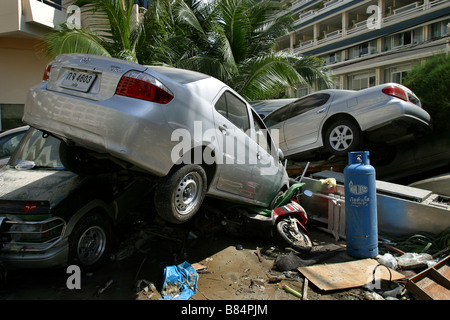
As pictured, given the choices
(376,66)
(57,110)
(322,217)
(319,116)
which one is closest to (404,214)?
(322,217)

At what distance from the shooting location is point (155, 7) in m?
9.67

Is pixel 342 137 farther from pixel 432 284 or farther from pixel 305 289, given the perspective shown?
pixel 305 289

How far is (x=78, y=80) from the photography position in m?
2.89

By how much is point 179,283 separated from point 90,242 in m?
1.09

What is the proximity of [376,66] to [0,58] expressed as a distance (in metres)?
26.0

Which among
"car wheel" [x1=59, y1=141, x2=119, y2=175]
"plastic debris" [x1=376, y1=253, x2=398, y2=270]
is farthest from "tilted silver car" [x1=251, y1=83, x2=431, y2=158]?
"car wheel" [x1=59, y1=141, x2=119, y2=175]

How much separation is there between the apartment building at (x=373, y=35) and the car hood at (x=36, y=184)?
20.0 meters

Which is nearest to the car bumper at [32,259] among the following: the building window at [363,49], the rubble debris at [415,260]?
the rubble debris at [415,260]

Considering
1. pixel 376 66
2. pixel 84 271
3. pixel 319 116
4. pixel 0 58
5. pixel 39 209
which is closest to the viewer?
pixel 39 209

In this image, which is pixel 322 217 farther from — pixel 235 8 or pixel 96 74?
pixel 235 8

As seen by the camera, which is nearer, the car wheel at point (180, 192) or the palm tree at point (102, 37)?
the car wheel at point (180, 192)

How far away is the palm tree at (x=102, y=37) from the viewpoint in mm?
7695

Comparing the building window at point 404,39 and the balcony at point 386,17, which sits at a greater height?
the balcony at point 386,17

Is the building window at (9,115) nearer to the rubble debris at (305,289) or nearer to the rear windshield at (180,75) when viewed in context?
the rear windshield at (180,75)
